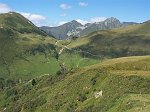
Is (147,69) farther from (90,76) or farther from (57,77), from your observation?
(57,77)

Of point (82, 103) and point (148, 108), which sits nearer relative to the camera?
point (148, 108)

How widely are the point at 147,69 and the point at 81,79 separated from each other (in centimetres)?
2673

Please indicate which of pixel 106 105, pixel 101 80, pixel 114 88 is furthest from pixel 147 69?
pixel 106 105

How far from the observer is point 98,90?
122m

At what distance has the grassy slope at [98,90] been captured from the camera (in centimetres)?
9169

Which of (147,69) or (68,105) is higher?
(147,69)

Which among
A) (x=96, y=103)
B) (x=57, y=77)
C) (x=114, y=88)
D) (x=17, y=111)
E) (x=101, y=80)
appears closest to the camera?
(x=96, y=103)

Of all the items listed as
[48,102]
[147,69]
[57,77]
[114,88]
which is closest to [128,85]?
[114,88]

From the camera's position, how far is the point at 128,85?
109250 millimetres

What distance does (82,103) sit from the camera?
12075cm

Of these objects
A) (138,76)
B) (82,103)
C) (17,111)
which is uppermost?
(138,76)

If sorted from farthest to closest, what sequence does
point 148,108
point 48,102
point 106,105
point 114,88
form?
point 48,102 < point 114,88 < point 106,105 < point 148,108

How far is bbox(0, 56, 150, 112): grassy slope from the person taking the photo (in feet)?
301

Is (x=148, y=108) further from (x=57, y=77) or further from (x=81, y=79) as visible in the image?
(x=57, y=77)
